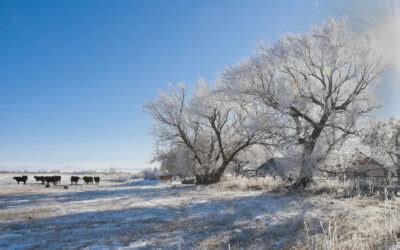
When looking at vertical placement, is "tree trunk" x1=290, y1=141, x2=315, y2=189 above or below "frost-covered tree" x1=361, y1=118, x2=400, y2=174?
below

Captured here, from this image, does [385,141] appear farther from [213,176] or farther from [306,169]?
[213,176]

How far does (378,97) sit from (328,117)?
3563 mm

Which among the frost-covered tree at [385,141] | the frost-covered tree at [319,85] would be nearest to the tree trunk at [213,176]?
the frost-covered tree at [319,85]

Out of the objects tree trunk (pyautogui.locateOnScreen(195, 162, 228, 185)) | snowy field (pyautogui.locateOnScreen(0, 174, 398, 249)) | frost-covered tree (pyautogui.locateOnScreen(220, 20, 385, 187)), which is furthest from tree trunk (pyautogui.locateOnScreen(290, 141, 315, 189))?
tree trunk (pyautogui.locateOnScreen(195, 162, 228, 185))

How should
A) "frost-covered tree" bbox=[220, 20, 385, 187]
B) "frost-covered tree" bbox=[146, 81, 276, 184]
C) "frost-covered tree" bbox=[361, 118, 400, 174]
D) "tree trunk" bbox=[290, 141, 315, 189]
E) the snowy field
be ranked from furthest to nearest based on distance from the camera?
"frost-covered tree" bbox=[146, 81, 276, 184]
"frost-covered tree" bbox=[361, 118, 400, 174]
"frost-covered tree" bbox=[220, 20, 385, 187]
"tree trunk" bbox=[290, 141, 315, 189]
the snowy field

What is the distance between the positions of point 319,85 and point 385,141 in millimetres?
8754

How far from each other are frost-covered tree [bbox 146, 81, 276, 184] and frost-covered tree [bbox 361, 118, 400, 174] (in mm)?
8707

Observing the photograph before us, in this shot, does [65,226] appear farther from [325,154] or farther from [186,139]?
[186,139]

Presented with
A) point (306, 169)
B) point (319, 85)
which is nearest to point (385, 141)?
point (319, 85)

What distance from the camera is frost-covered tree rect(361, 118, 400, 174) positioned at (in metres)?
23.4

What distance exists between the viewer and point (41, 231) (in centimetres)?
1000

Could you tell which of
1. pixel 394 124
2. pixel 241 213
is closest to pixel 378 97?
pixel 394 124

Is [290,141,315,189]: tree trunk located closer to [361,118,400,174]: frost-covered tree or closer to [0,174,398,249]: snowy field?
[361,118,400,174]: frost-covered tree

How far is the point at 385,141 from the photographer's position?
26750mm
